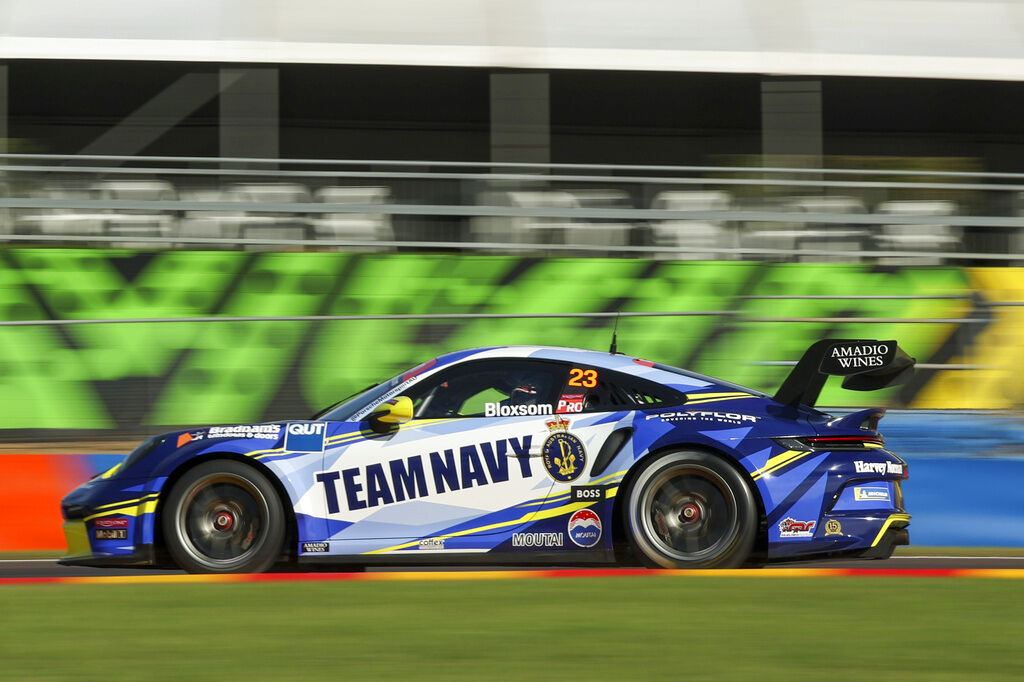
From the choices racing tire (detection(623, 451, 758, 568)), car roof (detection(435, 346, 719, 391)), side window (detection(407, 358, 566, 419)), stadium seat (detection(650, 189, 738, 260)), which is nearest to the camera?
racing tire (detection(623, 451, 758, 568))

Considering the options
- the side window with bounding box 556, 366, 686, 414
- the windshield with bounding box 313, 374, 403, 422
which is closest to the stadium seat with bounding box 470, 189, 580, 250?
the windshield with bounding box 313, 374, 403, 422

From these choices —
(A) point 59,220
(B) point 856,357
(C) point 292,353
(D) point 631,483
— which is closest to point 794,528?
(D) point 631,483

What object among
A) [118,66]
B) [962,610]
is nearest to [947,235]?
[962,610]

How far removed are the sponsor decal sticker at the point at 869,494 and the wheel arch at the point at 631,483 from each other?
0.47m

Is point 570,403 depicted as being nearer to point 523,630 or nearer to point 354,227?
point 523,630

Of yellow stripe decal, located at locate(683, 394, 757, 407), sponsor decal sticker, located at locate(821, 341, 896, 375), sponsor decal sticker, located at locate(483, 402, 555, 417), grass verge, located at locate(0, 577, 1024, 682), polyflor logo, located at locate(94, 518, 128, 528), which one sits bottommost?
grass verge, located at locate(0, 577, 1024, 682)

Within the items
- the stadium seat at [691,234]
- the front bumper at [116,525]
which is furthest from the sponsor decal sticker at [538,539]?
the stadium seat at [691,234]

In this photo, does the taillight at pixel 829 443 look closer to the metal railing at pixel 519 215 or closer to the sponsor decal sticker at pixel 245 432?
the sponsor decal sticker at pixel 245 432

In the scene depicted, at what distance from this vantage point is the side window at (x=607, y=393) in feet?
23.0

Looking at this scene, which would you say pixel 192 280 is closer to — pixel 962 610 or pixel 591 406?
pixel 591 406

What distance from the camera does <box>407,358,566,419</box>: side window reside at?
699cm

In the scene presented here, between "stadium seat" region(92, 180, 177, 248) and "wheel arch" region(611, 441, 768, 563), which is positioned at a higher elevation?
"stadium seat" region(92, 180, 177, 248)

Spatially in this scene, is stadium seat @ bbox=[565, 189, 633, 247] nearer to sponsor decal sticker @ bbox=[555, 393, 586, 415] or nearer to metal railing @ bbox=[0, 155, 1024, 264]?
metal railing @ bbox=[0, 155, 1024, 264]

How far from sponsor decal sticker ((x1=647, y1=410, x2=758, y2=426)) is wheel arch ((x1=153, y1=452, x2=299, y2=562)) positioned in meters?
1.85
